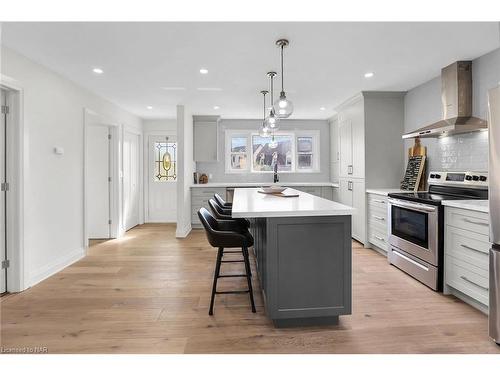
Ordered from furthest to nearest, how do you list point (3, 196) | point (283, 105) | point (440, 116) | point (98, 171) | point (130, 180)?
point (130, 180) < point (98, 171) < point (440, 116) < point (3, 196) < point (283, 105)

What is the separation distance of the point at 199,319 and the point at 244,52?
8.27 ft

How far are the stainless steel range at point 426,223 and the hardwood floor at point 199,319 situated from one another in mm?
179

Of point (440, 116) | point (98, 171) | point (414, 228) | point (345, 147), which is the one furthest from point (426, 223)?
point (98, 171)

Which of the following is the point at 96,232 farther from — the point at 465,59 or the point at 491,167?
the point at 465,59

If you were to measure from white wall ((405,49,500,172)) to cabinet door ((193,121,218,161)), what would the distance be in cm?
365

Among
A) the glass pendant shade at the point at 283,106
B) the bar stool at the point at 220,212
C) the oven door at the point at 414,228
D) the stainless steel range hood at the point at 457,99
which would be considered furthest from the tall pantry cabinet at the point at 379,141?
the glass pendant shade at the point at 283,106

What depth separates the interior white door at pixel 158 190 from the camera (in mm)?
6598

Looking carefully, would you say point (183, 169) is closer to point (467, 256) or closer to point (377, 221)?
point (377, 221)

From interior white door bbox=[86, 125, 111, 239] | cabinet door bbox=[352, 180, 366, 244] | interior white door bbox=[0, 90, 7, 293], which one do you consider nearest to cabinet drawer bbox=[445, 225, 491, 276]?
cabinet door bbox=[352, 180, 366, 244]

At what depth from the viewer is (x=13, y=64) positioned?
9.09 feet

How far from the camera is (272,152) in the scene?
6.68 meters

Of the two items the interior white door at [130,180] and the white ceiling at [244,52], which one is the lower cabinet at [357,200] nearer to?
the white ceiling at [244,52]

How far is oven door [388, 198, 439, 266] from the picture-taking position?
2783 mm
